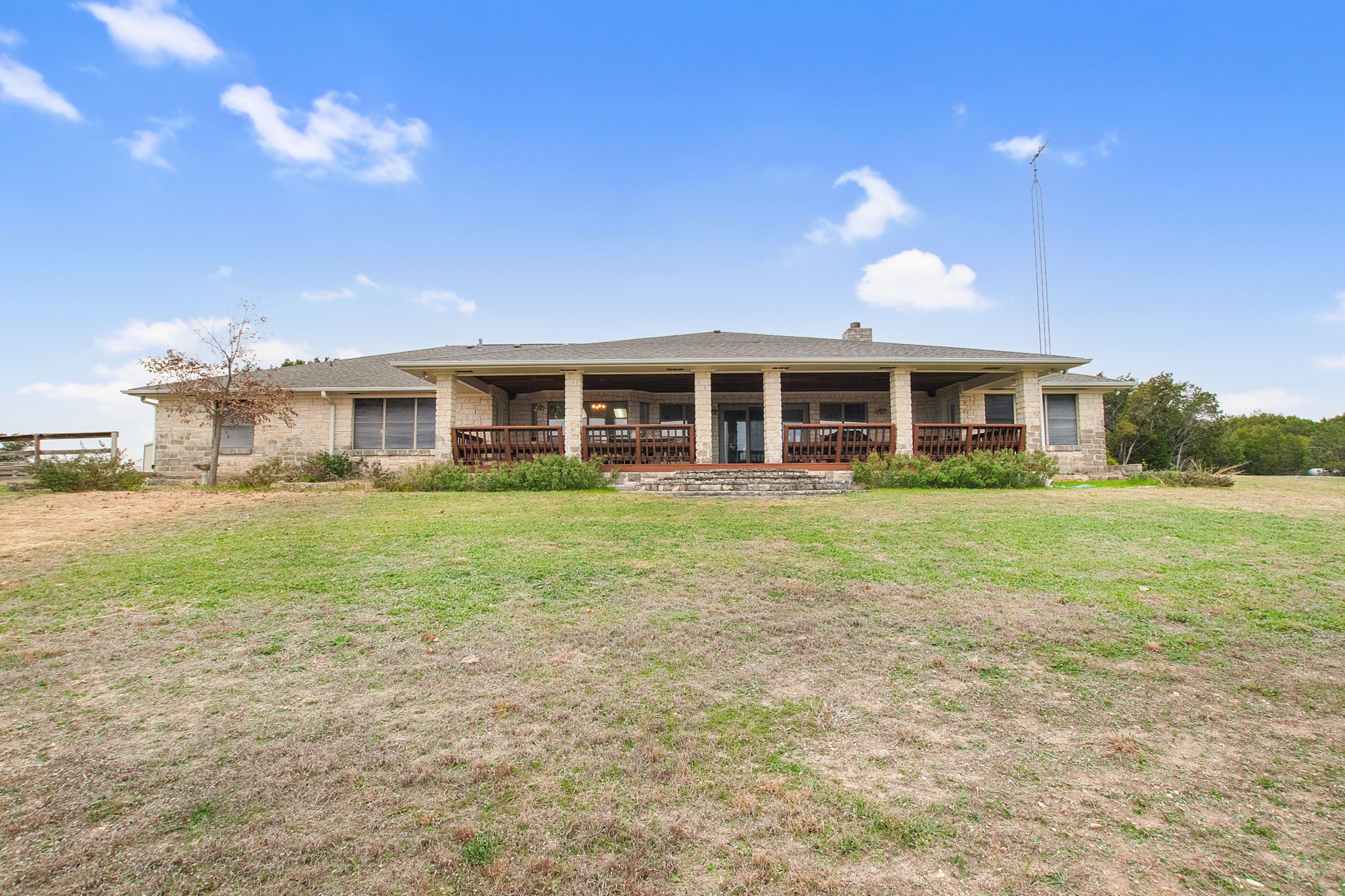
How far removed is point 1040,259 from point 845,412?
9.40 m

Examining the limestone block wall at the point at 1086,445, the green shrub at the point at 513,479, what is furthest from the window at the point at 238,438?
the limestone block wall at the point at 1086,445

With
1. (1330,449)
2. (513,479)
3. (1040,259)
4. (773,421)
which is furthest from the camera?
(1330,449)

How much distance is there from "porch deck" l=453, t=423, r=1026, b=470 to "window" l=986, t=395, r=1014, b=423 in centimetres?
361

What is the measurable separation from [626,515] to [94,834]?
6.95 m

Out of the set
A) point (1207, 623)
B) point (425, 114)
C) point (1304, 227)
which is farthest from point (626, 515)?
point (1304, 227)

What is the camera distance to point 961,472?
41.2 ft

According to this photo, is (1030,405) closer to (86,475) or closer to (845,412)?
(845,412)

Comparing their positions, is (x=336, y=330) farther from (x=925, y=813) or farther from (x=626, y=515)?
(x=925, y=813)

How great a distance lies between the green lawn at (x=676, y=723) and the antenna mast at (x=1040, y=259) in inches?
701

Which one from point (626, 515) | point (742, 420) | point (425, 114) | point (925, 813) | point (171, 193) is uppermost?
point (425, 114)

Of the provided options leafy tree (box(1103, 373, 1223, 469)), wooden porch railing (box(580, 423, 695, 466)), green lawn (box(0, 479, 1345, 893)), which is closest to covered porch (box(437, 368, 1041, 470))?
wooden porch railing (box(580, 423, 695, 466))

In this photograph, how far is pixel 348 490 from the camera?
42.5 feet

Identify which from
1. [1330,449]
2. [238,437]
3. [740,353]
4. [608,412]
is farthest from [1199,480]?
[1330,449]

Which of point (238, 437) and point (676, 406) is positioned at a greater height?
point (676, 406)
